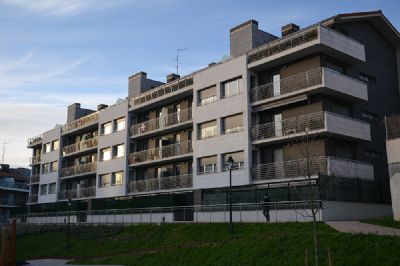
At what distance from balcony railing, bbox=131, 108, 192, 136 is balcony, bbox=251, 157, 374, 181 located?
10.1 metres

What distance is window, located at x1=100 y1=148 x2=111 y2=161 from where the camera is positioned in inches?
2074

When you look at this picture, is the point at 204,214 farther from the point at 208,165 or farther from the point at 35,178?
the point at 35,178

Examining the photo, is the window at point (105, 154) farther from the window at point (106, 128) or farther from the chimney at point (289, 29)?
the chimney at point (289, 29)

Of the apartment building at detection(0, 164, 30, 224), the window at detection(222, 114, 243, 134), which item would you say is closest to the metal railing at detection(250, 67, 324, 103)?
the window at detection(222, 114, 243, 134)

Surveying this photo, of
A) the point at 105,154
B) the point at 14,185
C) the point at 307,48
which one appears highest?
the point at 307,48

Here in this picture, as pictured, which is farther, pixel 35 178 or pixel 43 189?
pixel 35 178

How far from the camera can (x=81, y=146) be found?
5822cm

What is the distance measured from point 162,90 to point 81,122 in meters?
17.2

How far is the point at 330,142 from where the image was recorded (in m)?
32.7

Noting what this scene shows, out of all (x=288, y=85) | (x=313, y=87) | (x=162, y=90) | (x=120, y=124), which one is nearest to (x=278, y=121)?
(x=288, y=85)

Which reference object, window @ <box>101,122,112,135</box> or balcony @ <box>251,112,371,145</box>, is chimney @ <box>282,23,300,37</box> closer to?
balcony @ <box>251,112,371,145</box>

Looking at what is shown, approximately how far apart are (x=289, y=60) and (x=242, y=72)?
3755 millimetres

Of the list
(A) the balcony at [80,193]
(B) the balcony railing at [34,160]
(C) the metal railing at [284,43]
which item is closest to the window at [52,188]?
(A) the balcony at [80,193]

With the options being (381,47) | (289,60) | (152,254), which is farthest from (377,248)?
(381,47)
